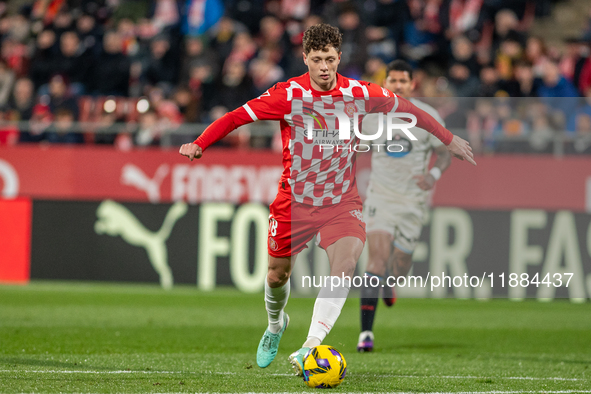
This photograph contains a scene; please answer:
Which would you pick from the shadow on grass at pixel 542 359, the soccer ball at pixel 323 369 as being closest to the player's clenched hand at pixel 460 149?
the soccer ball at pixel 323 369

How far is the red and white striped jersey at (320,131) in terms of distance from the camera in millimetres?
5465

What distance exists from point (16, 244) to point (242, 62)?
496cm

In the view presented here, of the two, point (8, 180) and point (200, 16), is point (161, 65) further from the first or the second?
point (8, 180)

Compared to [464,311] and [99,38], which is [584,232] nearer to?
[464,311]

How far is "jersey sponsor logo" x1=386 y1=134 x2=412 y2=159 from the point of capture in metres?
7.53

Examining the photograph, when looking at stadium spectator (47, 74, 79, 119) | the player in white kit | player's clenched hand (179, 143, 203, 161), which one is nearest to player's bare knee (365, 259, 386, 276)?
the player in white kit

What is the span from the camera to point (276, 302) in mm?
5832

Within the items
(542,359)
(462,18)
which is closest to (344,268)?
(542,359)

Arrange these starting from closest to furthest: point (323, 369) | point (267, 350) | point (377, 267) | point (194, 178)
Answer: point (323, 369) → point (267, 350) → point (377, 267) → point (194, 178)

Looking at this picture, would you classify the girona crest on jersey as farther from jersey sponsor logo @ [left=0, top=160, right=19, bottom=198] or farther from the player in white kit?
jersey sponsor logo @ [left=0, top=160, right=19, bottom=198]

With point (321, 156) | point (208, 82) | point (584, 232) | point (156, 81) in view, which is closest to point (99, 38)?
point (156, 81)

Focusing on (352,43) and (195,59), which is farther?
(195,59)

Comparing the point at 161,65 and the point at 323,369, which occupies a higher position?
the point at 161,65

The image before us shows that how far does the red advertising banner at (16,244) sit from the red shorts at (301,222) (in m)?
7.53
